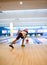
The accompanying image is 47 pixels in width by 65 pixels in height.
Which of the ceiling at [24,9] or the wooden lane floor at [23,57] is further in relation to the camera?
the ceiling at [24,9]

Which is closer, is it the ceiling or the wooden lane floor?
the wooden lane floor

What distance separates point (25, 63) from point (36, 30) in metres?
21.8

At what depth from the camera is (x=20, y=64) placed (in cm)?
427

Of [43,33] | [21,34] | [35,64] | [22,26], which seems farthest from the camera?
[43,33]

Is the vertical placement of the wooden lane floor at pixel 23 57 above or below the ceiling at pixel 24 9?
below

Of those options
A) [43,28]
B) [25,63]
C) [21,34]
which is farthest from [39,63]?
[43,28]

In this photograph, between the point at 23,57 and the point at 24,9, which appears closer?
the point at 23,57

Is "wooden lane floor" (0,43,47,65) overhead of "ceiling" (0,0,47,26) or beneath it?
beneath

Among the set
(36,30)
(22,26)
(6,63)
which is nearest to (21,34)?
(6,63)

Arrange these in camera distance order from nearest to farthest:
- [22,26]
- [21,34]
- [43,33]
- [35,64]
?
[35,64]
[21,34]
[22,26]
[43,33]

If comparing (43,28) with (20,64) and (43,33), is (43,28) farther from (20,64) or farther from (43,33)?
(20,64)

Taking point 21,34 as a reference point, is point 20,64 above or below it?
below

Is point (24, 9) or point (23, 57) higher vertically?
point (24, 9)

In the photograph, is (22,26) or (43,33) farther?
(43,33)
